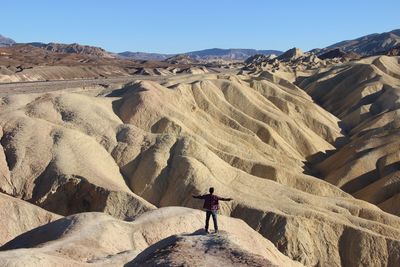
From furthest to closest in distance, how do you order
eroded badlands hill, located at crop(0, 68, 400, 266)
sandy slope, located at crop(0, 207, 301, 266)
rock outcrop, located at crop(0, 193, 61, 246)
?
eroded badlands hill, located at crop(0, 68, 400, 266), rock outcrop, located at crop(0, 193, 61, 246), sandy slope, located at crop(0, 207, 301, 266)

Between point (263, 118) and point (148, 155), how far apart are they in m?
23.0

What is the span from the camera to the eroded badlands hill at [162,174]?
28344 mm

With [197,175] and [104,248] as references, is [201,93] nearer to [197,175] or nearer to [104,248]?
[197,175]

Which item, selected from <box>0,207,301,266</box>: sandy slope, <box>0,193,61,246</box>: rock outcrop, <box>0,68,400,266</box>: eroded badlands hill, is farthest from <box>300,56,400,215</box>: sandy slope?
<box>0,193,61,246</box>: rock outcrop

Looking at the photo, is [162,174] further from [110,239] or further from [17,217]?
[110,239]

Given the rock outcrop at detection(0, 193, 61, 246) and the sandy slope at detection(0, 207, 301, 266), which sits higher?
the sandy slope at detection(0, 207, 301, 266)

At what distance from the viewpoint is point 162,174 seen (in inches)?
1307

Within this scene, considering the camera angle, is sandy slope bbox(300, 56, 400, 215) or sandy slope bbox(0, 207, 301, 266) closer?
sandy slope bbox(0, 207, 301, 266)

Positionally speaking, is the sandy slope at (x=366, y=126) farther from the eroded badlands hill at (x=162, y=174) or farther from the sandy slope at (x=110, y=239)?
the sandy slope at (x=110, y=239)

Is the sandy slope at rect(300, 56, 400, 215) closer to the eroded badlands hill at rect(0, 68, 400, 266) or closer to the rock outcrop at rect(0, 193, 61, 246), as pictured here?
the eroded badlands hill at rect(0, 68, 400, 266)

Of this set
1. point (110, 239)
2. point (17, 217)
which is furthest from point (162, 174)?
point (110, 239)

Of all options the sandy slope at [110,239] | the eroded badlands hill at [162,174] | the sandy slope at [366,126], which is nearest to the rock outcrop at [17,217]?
the sandy slope at [110,239]

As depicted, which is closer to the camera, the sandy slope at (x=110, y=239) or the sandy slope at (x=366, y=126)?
the sandy slope at (x=110, y=239)

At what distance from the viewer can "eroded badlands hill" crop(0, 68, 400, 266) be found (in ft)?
93.0
